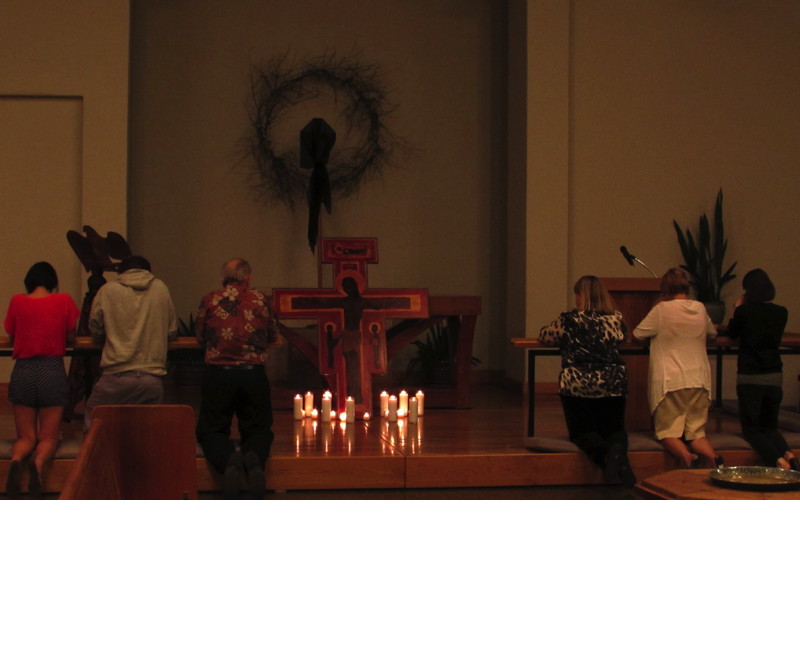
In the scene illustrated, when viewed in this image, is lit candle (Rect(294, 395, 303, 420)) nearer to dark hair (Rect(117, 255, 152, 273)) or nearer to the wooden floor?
the wooden floor

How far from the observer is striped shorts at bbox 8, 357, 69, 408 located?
5117 mm

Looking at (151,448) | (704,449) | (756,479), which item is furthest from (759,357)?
(151,448)

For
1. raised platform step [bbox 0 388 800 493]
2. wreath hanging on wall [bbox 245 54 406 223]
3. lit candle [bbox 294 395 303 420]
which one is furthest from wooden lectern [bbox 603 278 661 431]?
wreath hanging on wall [bbox 245 54 406 223]

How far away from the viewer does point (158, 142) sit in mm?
9719

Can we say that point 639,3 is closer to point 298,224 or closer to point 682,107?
point 682,107

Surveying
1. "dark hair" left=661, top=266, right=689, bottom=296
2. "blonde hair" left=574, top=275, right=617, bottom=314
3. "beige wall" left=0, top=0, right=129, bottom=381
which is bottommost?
"blonde hair" left=574, top=275, right=617, bottom=314

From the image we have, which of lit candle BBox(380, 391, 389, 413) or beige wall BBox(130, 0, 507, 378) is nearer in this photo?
lit candle BBox(380, 391, 389, 413)

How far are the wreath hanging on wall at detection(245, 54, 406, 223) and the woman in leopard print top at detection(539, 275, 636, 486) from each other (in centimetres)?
472

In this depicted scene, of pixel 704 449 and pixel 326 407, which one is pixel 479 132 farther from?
pixel 704 449

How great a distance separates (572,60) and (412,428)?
4232 millimetres

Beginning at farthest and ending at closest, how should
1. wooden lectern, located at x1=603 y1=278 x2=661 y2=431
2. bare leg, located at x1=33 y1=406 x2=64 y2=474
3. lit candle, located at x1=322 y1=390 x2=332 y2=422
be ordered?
lit candle, located at x1=322 y1=390 x2=332 y2=422, wooden lectern, located at x1=603 y1=278 x2=661 y2=431, bare leg, located at x1=33 y1=406 x2=64 y2=474

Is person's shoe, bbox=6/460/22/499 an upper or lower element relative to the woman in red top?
lower

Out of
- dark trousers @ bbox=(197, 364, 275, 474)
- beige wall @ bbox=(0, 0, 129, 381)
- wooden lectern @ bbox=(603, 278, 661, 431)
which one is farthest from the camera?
beige wall @ bbox=(0, 0, 129, 381)
